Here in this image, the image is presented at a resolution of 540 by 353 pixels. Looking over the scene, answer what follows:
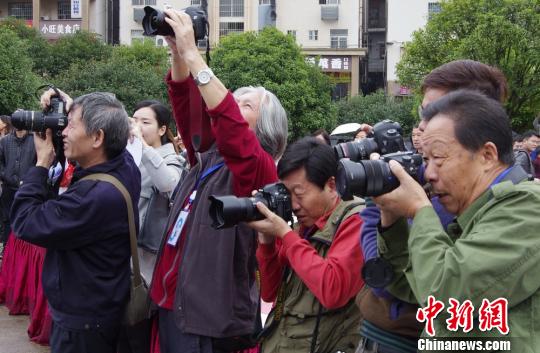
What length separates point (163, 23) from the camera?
2492 millimetres

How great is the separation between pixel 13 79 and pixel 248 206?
1924cm

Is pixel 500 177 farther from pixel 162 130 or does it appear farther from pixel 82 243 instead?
pixel 162 130

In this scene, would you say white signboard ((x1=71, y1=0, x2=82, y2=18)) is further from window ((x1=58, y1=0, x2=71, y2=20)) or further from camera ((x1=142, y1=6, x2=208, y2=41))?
camera ((x1=142, y1=6, x2=208, y2=41))

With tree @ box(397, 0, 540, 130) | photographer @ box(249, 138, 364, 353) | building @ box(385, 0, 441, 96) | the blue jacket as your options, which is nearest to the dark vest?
photographer @ box(249, 138, 364, 353)

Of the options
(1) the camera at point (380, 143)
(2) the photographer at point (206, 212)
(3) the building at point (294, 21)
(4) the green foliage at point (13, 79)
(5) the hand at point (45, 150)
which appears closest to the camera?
(1) the camera at point (380, 143)

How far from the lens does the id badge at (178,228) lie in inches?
107

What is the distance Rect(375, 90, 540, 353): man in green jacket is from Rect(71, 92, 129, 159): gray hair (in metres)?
1.55

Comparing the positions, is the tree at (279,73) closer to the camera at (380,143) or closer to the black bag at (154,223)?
the black bag at (154,223)

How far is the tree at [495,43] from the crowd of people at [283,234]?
704 inches

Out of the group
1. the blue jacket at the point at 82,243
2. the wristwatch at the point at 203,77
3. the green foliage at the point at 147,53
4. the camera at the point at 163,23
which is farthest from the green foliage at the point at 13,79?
the wristwatch at the point at 203,77

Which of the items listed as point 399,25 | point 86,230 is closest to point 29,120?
point 86,230

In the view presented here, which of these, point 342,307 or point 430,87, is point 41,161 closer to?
point 342,307

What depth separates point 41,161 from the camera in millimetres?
3096

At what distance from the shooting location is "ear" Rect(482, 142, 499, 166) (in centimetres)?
176
